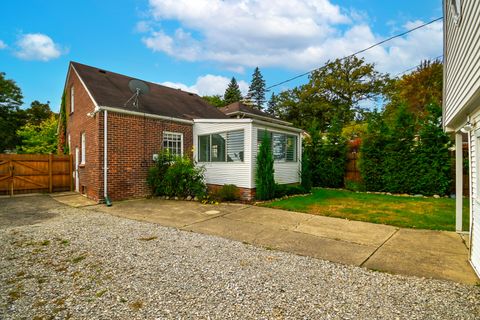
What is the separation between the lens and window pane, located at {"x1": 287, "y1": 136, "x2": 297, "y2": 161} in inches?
437

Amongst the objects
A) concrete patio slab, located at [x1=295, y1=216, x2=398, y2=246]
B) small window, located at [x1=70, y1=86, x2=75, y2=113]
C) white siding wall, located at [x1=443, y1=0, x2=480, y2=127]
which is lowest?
concrete patio slab, located at [x1=295, y1=216, x2=398, y2=246]

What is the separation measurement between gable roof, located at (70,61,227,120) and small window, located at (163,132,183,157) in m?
0.83

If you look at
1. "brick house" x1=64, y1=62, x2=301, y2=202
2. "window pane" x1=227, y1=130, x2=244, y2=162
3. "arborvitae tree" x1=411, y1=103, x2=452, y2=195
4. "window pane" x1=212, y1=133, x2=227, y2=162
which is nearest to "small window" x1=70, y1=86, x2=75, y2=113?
"brick house" x1=64, y1=62, x2=301, y2=202

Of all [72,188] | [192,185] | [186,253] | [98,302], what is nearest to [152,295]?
[98,302]

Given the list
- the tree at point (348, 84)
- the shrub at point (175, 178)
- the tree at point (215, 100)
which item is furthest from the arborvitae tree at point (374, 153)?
the tree at point (215, 100)

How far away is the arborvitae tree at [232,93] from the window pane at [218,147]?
115 feet

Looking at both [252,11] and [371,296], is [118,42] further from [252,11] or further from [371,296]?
[371,296]

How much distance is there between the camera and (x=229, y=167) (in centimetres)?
973

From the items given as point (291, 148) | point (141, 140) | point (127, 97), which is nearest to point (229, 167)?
point (291, 148)

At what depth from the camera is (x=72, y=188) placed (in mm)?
12164

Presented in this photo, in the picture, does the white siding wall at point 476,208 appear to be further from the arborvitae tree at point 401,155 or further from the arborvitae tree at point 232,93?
the arborvitae tree at point 232,93

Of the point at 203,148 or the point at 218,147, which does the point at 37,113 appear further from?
the point at 218,147

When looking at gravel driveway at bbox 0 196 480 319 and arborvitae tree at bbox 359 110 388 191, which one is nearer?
gravel driveway at bbox 0 196 480 319

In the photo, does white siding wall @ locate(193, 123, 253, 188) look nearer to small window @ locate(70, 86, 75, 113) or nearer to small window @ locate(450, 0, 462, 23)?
small window @ locate(450, 0, 462, 23)
